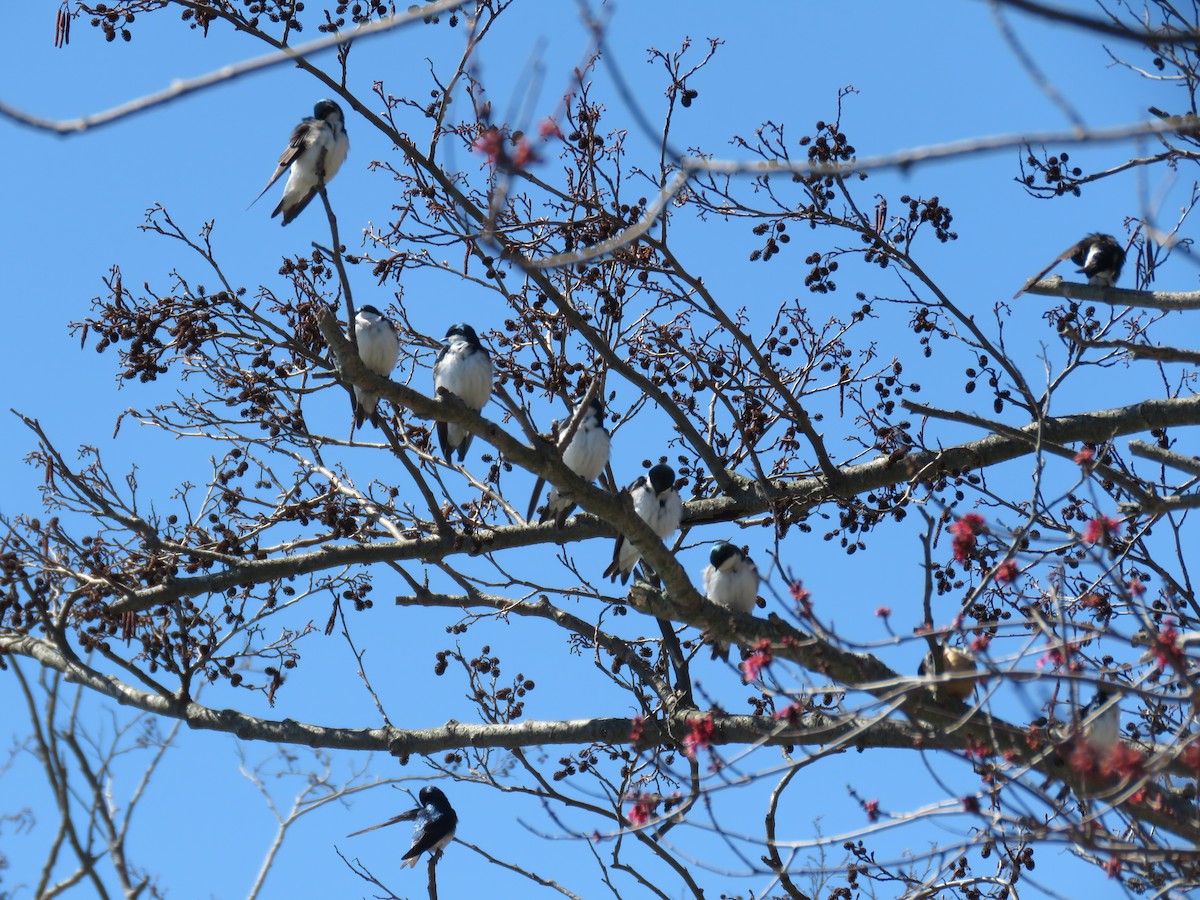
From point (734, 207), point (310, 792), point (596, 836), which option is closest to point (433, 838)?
point (310, 792)

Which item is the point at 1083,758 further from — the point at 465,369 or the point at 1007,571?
the point at 465,369

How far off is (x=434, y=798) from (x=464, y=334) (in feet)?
13.3

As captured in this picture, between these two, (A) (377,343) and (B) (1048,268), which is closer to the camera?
(B) (1048,268)

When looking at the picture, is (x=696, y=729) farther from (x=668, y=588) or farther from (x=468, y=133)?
(x=468, y=133)

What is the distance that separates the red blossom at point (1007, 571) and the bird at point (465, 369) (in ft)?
13.0

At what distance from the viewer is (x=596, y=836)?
5016mm

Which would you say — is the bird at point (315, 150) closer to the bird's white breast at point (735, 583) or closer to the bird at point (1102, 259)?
the bird's white breast at point (735, 583)

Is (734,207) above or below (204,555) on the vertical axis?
above

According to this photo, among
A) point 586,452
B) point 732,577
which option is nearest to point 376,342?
point 586,452

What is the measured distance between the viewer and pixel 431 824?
31.1 ft

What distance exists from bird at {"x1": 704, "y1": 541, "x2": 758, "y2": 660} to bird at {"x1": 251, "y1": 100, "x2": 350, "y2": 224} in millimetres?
3418

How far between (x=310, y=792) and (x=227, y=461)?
10.2 ft

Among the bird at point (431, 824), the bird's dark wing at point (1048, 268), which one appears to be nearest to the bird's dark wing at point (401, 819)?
the bird at point (431, 824)

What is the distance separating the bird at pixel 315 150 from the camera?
7977 mm
